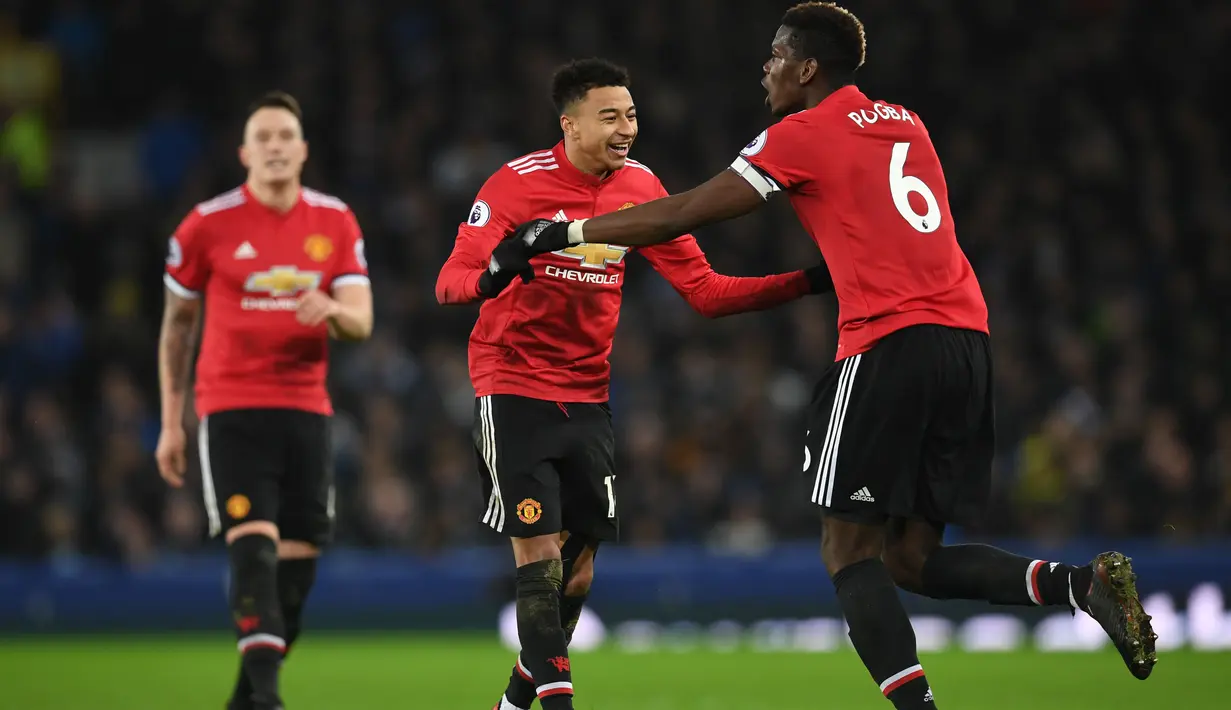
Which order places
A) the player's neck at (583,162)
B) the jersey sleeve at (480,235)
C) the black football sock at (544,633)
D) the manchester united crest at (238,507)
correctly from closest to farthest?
the black football sock at (544,633)
the jersey sleeve at (480,235)
the player's neck at (583,162)
the manchester united crest at (238,507)

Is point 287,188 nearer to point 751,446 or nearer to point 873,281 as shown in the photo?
point 873,281

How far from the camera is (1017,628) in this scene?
41.3 feet

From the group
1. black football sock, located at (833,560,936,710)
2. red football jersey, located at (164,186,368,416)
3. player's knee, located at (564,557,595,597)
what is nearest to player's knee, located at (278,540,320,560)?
red football jersey, located at (164,186,368,416)

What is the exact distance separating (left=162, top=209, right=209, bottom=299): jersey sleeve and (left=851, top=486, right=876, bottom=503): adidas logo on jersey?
331 cm

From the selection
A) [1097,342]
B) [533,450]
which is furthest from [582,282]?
[1097,342]

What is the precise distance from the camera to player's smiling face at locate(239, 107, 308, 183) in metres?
7.41

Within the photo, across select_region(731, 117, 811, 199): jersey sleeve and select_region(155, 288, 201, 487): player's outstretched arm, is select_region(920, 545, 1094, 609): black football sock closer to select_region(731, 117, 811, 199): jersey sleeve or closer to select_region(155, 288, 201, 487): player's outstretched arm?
select_region(731, 117, 811, 199): jersey sleeve

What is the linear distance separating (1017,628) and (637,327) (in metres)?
4.33

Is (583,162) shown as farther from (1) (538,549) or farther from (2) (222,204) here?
(2) (222,204)

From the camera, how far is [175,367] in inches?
290

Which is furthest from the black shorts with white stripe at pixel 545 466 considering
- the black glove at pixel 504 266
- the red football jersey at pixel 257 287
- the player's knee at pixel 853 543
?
the red football jersey at pixel 257 287

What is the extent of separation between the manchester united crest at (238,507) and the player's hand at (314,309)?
0.77 m

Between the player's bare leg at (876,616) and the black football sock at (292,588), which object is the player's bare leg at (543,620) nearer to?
the player's bare leg at (876,616)

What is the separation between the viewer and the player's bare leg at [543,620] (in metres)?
5.64
